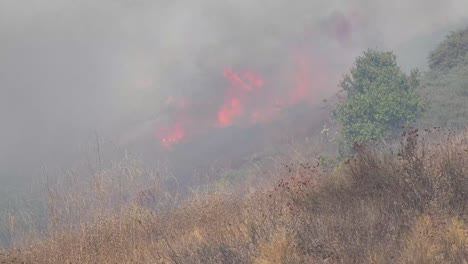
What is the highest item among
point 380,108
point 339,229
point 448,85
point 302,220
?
point 448,85

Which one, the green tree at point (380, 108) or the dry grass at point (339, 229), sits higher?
the green tree at point (380, 108)

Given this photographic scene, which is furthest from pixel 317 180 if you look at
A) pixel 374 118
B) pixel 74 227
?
pixel 374 118

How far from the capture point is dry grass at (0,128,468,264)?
4.14m

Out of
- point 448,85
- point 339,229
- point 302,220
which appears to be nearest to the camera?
point 339,229

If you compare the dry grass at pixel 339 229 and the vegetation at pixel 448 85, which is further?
the vegetation at pixel 448 85

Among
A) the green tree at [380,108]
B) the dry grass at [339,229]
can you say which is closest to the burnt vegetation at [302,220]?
the dry grass at [339,229]

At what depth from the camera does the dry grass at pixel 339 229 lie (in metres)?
4.14

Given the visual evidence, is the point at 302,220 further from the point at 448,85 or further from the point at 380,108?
the point at 448,85

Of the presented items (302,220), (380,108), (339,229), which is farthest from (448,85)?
(339,229)

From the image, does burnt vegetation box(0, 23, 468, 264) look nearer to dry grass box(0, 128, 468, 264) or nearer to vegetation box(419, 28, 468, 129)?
dry grass box(0, 128, 468, 264)

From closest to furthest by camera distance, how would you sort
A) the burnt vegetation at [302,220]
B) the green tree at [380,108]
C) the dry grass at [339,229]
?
the dry grass at [339,229] < the burnt vegetation at [302,220] < the green tree at [380,108]

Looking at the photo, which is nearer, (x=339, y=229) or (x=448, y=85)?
(x=339, y=229)

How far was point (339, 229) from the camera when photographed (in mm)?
4707

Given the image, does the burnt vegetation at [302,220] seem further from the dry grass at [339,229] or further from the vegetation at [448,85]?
the vegetation at [448,85]
